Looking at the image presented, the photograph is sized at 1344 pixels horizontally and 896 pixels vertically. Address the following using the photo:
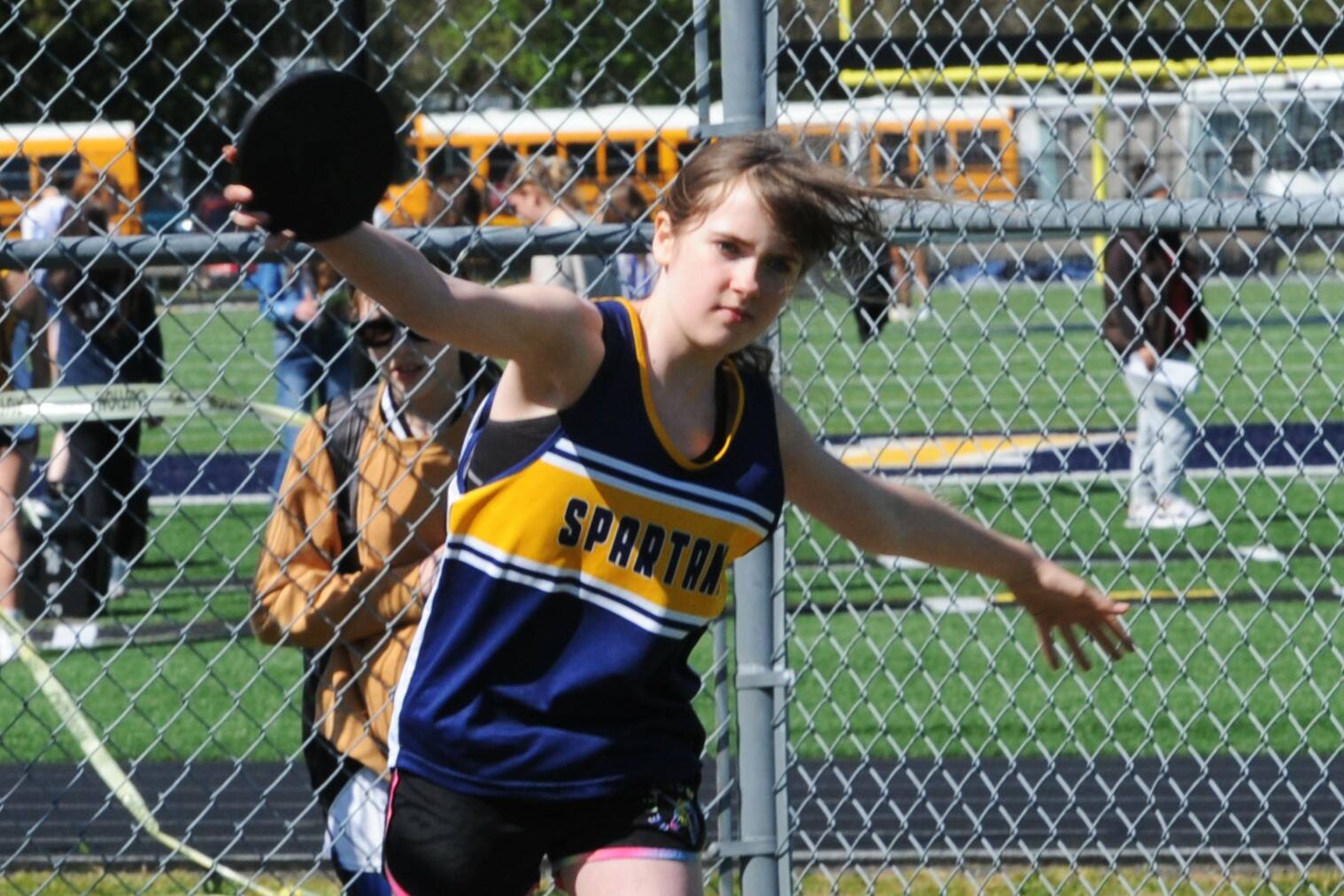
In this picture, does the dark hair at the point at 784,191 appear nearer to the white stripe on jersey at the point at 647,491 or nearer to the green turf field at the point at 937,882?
the white stripe on jersey at the point at 647,491

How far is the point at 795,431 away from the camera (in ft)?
9.68

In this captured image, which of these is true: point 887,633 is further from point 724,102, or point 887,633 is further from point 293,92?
point 293,92

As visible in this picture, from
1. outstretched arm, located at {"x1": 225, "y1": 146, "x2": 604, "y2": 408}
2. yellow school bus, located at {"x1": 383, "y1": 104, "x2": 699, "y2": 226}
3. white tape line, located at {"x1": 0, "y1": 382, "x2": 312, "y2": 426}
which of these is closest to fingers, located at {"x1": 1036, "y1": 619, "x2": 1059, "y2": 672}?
outstretched arm, located at {"x1": 225, "y1": 146, "x2": 604, "y2": 408}

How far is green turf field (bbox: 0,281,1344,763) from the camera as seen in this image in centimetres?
434

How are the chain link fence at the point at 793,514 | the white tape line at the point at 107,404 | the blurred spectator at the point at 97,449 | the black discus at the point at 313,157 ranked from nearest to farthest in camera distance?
the black discus at the point at 313,157 < the chain link fence at the point at 793,514 < the white tape line at the point at 107,404 < the blurred spectator at the point at 97,449

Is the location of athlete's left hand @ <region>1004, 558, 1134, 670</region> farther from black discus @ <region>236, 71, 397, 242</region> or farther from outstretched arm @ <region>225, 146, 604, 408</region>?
black discus @ <region>236, 71, 397, 242</region>

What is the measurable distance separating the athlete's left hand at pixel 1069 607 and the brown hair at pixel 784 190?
763mm

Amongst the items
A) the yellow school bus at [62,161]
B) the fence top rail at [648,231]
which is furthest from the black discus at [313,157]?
the yellow school bus at [62,161]

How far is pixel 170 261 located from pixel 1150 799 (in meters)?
2.55

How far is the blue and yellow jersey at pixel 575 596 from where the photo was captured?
263 centimetres

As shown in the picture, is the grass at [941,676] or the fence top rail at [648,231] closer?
the fence top rail at [648,231]

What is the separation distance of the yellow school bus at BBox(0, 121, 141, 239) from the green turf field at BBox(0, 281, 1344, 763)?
0.43 m

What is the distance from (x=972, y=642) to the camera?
7.80m

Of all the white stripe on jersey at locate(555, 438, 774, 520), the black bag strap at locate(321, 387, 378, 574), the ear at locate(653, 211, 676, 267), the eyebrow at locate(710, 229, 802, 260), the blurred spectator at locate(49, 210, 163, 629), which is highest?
the eyebrow at locate(710, 229, 802, 260)
